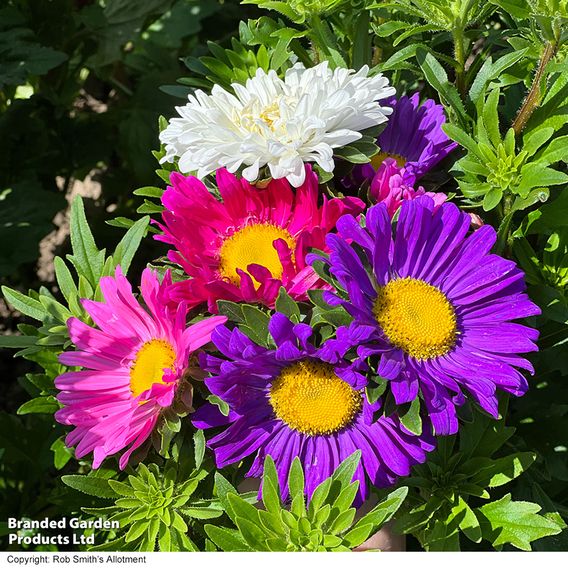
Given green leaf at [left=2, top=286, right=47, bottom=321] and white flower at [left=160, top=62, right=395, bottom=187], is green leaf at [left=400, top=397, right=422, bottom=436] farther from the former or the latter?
green leaf at [left=2, top=286, right=47, bottom=321]

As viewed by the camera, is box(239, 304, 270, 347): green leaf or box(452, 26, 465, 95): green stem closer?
box(239, 304, 270, 347): green leaf

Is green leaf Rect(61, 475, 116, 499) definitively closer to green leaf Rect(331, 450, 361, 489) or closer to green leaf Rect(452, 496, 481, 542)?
green leaf Rect(331, 450, 361, 489)

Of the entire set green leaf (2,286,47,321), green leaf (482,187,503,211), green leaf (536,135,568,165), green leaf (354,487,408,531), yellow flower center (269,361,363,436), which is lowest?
green leaf (354,487,408,531)

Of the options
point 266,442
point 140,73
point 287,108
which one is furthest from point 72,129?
point 266,442

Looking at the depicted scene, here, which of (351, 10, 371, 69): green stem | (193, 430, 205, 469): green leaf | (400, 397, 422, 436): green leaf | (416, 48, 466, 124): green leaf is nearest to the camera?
(400, 397, 422, 436): green leaf

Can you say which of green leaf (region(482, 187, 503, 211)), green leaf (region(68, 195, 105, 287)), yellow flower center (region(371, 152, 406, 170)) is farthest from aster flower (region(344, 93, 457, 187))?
green leaf (region(68, 195, 105, 287))

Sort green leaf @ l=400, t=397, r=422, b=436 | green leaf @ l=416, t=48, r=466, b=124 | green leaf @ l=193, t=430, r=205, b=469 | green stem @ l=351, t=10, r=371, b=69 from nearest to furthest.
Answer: green leaf @ l=400, t=397, r=422, b=436 → green leaf @ l=193, t=430, r=205, b=469 → green leaf @ l=416, t=48, r=466, b=124 → green stem @ l=351, t=10, r=371, b=69

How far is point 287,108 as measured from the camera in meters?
0.91

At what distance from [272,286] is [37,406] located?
1.46ft

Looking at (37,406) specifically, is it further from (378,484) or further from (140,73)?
(140,73)

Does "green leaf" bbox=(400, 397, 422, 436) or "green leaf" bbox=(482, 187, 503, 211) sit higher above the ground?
"green leaf" bbox=(482, 187, 503, 211)

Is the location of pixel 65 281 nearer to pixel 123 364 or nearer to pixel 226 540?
pixel 123 364

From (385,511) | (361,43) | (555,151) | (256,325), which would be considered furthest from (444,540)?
(361,43)

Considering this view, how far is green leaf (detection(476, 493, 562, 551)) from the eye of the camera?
0.93 metres
